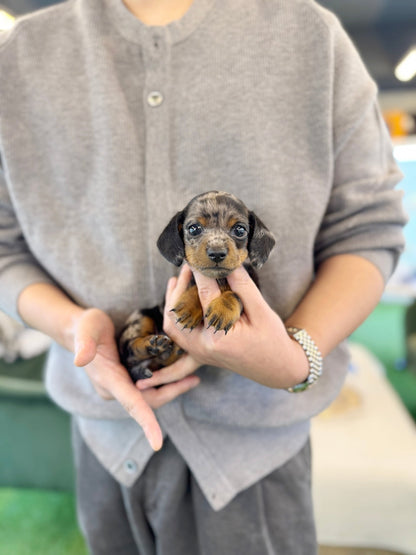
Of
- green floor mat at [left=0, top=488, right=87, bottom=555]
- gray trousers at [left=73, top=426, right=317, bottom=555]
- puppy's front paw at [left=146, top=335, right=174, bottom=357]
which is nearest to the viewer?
puppy's front paw at [left=146, top=335, right=174, bottom=357]

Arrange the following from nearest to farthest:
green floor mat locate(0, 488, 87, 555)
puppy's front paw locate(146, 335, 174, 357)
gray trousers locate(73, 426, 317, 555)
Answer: puppy's front paw locate(146, 335, 174, 357), gray trousers locate(73, 426, 317, 555), green floor mat locate(0, 488, 87, 555)

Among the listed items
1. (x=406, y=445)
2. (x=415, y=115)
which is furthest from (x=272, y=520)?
(x=415, y=115)

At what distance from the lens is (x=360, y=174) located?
→ 2.79 ft

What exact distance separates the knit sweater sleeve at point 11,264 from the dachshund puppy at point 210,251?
1.02 ft

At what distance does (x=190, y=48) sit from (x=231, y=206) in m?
0.36

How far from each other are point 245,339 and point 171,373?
18 centimetres

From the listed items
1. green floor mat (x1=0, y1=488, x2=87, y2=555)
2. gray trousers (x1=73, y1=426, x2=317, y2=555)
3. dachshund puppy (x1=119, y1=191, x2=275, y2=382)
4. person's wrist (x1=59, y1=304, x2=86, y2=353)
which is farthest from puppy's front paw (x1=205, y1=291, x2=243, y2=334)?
green floor mat (x1=0, y1=488, x2=87, y2=555)

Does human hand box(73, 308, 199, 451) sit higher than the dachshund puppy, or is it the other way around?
the dachshund puppy

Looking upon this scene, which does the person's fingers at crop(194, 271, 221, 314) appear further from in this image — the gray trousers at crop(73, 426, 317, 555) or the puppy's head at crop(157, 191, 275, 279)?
the gray trousers at crop(73, 426, 317, 555)

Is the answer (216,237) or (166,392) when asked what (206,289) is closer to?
(216,237)

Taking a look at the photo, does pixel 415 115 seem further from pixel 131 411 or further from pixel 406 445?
pixel 131 411

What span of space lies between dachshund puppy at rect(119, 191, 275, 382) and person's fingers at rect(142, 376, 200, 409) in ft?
0.12

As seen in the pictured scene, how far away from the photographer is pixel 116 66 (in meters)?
A: 0.86

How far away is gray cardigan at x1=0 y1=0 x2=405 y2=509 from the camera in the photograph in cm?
82
